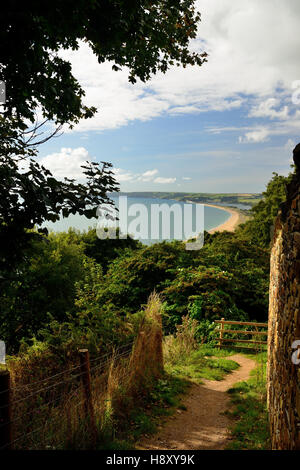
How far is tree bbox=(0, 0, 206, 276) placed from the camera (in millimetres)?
3940

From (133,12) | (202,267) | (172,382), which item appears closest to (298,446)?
(172,382)

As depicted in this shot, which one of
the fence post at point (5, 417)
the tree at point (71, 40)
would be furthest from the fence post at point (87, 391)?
the tree at point (71, 40)

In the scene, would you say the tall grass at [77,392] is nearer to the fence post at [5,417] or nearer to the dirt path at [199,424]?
the fence post at [5,417]

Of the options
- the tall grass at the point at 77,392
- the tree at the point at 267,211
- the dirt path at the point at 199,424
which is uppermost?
the tree at the point at 267,211

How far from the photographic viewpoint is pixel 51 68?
5.31m

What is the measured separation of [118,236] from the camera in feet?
79.0

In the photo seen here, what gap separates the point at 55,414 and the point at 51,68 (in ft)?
16.1

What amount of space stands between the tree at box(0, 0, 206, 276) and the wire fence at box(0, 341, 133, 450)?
66.8 inches

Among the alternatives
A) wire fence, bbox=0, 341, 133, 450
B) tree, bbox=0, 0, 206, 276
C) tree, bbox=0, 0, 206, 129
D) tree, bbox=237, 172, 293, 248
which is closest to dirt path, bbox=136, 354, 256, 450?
wire fence, bbox=0, 341, 133, 450

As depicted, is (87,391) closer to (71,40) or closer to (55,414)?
(55,414)

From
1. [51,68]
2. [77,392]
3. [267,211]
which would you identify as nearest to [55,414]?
[77,392]

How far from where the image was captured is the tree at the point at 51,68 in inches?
155

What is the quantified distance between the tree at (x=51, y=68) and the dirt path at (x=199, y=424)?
3.33 metres
